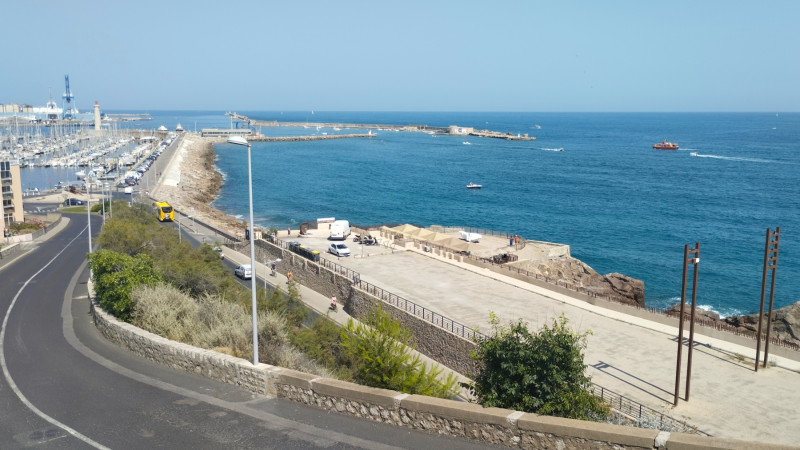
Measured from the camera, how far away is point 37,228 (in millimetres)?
41781

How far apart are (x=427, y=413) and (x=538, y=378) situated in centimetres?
199

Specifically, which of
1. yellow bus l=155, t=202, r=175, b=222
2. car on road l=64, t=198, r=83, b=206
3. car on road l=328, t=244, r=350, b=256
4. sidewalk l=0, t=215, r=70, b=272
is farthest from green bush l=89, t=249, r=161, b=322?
car on road l=64, t=198, r=83, b=206

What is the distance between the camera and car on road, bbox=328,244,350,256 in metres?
34.8

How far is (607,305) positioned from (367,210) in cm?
4477

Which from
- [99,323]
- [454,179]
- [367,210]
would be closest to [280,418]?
[99,323]

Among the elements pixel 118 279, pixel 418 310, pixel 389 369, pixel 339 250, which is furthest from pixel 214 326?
pixel 339 250

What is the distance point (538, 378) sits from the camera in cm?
996

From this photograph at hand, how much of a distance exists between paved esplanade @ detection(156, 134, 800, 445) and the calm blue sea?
14836 millimetres

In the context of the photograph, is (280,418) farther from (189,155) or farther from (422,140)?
(422,140)

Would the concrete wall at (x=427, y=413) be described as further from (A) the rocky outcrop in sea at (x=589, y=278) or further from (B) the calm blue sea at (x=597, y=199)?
(B) the calm blue sea at (x=597, y=199)

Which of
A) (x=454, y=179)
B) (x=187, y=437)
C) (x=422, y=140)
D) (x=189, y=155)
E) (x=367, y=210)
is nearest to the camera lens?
(x=187, y=437)

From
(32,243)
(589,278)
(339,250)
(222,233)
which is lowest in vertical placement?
(589,278)

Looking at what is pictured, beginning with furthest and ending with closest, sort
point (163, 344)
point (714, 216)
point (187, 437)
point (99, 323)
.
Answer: point (714, 216)
point (99, 323)
point (163, 344)
point (187, 437)

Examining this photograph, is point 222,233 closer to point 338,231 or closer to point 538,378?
point 338,231
